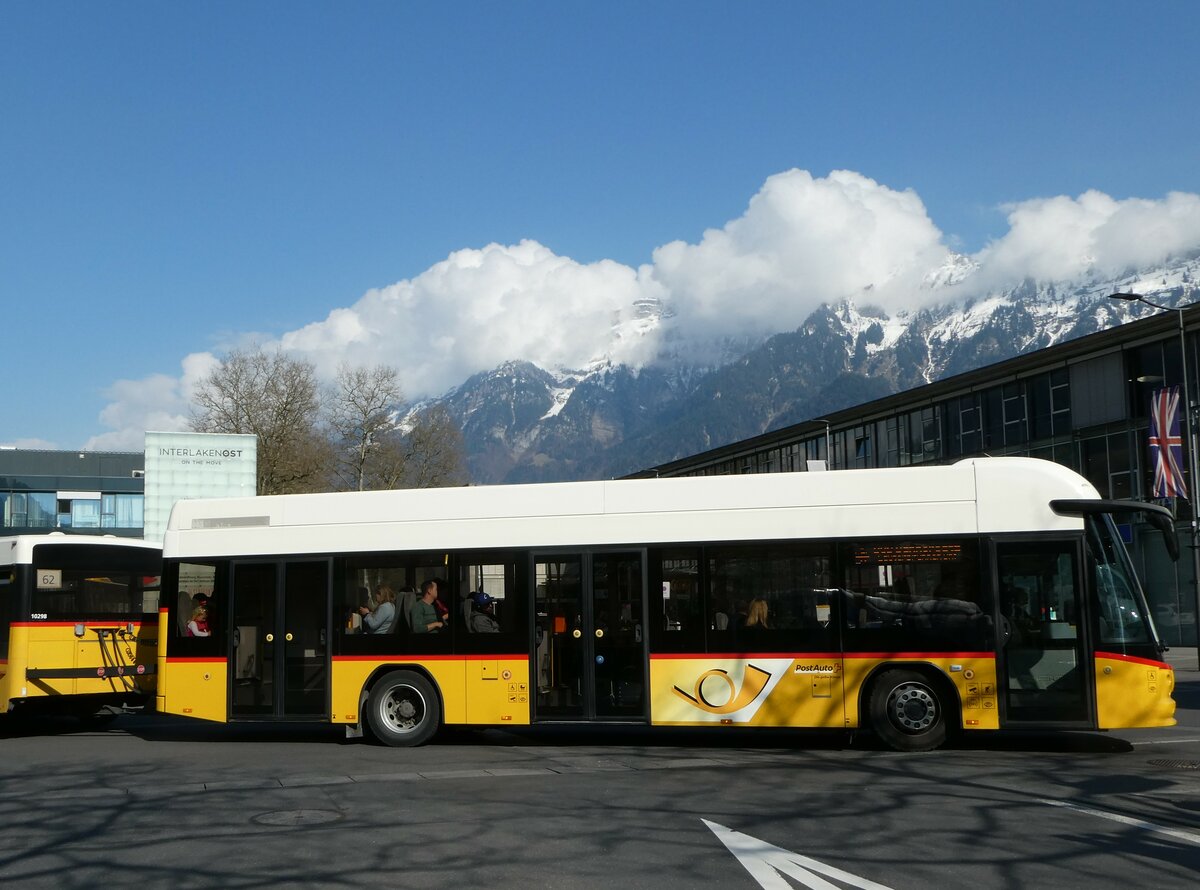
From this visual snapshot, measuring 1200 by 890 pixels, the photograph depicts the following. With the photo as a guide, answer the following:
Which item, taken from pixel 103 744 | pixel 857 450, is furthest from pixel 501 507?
pixel 857 450

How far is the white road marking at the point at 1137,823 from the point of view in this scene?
8648 mm

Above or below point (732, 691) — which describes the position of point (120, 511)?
above

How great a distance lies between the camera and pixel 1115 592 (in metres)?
13.4

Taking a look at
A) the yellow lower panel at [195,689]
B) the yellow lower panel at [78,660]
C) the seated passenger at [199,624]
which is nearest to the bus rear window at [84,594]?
the yellow lower panel at [78,660]

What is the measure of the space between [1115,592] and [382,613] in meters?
8.50

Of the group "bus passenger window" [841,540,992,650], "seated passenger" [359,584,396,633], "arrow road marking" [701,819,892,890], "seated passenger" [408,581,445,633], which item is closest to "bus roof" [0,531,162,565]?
"seated passenger" [359,584,396,633]

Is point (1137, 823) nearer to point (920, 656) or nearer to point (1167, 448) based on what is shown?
point (920, 656)

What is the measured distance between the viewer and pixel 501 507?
49.9 ft

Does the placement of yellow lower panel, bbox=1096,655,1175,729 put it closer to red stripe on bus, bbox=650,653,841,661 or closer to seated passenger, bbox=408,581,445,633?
red stripe on bus, bbox=650,653,841,661

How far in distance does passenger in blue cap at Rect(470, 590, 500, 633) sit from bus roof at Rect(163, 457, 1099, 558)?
0.66m

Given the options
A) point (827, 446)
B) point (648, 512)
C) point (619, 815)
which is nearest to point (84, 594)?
point (648, 512)

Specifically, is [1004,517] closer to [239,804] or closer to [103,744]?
[239,804]

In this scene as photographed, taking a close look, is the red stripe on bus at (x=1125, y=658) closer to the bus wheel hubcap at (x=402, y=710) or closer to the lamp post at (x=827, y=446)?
the bus wheel hubcap at (x=402, y=710)

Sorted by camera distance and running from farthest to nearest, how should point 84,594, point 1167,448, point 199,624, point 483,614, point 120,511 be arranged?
point 120,511 < point 1167,448 < point 84,594 < point 199,624 < point 483,614
